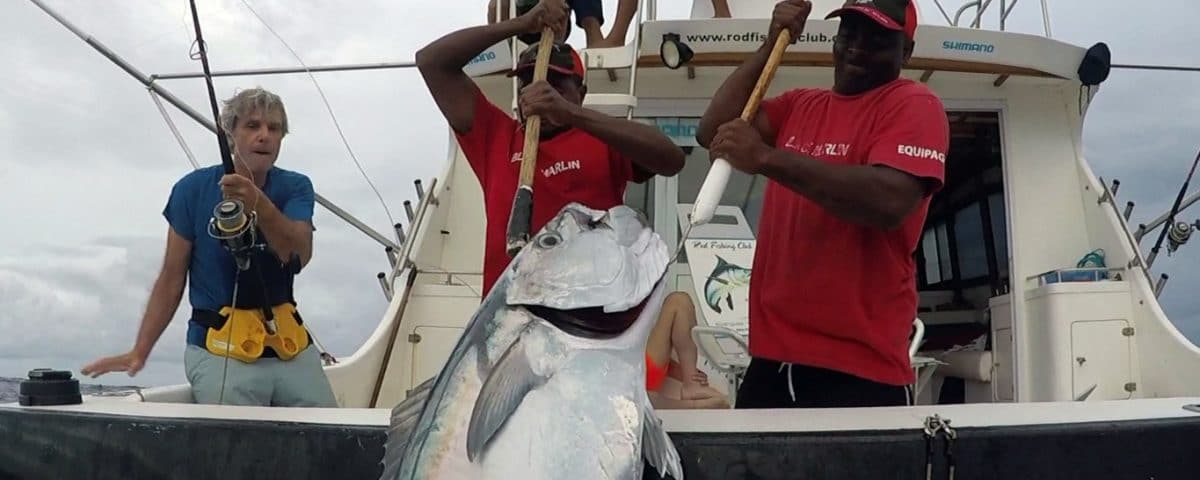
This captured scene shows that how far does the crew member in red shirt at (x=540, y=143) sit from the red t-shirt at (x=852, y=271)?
0.49 meters

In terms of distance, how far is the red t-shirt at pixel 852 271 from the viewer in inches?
92.7

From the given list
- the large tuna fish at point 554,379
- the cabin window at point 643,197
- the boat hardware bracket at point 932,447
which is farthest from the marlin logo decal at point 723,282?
the large tuna fish at point 554,379

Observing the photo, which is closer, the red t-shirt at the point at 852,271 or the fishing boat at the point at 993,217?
the red t-shirt at the point at 852,271

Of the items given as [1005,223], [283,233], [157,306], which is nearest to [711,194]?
[283,233]

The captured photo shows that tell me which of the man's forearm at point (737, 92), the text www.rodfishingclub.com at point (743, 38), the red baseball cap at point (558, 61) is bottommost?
the man's forearm at point (737, 92)

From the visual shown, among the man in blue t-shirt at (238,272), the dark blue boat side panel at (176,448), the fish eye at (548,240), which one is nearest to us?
the fish eye at (548,240)

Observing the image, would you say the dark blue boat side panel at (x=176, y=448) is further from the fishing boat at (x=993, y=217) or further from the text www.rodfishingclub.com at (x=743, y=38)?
the text www.rodfishingclub.com at (x=743, y=38)

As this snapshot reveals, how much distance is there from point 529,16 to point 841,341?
4.30 feet

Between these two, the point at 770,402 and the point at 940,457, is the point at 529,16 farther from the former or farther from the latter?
the point at 940,457

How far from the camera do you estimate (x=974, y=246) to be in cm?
743

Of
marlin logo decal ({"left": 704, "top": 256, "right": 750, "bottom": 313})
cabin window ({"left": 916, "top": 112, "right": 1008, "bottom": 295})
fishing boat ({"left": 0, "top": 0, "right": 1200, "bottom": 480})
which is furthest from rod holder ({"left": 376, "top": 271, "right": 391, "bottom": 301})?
cabin window ({"left": 916, "top": 112, "right": 1008, "bottom": 295})

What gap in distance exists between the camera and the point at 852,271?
238 cm

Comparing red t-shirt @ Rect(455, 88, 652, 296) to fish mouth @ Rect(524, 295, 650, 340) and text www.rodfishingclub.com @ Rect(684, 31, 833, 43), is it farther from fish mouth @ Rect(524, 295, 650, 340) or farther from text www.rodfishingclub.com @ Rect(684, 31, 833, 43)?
text www.rodfishingclub.com @ Rect(684, 31, 833, 43)

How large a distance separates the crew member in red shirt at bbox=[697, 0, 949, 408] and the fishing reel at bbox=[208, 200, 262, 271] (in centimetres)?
150
